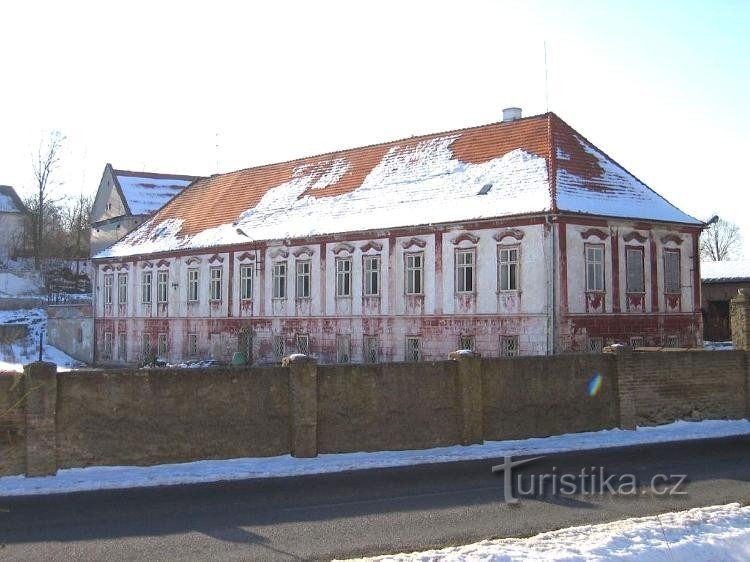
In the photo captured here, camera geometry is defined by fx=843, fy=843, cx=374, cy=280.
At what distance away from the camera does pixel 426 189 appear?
31453 mm

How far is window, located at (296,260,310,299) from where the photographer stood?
3322cm

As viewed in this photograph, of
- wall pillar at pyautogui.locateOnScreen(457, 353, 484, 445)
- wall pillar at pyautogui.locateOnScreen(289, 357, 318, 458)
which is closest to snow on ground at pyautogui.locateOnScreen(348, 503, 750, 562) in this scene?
wall pillar at pyautogui.locateOnScreen(289, 357, 318, 458)

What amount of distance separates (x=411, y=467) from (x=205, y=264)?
2493 cm

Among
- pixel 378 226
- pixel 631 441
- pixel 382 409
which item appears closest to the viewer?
pixel 382 409

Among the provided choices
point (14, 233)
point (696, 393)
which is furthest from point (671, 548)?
point (14, 233)

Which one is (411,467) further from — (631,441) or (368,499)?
(631,441)

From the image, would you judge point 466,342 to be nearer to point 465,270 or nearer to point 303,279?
point 465,270

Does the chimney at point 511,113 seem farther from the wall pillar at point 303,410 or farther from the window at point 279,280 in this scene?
the wall pillar at point 303,410

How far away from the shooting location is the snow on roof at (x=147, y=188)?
2186 inches

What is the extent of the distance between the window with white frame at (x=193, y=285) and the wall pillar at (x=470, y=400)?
Answer: 23.7 meters

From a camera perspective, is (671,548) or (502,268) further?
(502,268)

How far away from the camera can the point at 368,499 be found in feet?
38.1

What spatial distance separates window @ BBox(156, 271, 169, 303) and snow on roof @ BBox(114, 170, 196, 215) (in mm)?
14984

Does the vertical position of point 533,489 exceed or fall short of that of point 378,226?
it falls short
